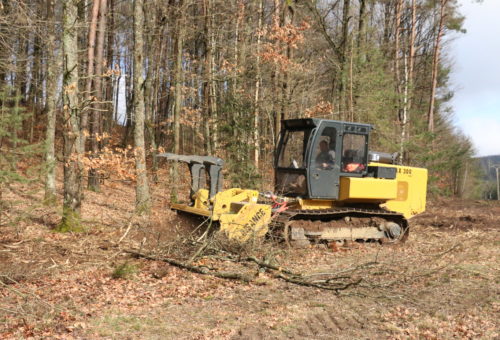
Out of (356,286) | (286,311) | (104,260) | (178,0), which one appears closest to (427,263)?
(356,286)

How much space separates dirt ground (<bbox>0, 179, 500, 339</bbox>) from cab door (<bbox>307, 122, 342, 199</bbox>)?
1.26 metres

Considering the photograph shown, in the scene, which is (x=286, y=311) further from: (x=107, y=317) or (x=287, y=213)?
(x=287, y=213)

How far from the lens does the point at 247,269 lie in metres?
8.17

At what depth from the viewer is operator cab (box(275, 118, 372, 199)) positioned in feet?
33.7

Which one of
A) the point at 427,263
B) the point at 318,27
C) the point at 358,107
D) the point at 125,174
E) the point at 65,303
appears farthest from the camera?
the point at 318,27

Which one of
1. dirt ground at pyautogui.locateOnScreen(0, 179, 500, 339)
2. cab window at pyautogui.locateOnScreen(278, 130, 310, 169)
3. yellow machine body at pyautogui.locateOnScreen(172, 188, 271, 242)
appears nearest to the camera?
dirt ground at pyautogui.locateOnScreen(0, 179, 500, 339)

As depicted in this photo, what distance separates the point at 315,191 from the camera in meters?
10.4

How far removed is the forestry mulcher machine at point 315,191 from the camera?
→ 399 inches

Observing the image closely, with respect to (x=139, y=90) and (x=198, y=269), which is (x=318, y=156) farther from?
(x=139, y=90)

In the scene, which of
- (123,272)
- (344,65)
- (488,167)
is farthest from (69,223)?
(488,167)

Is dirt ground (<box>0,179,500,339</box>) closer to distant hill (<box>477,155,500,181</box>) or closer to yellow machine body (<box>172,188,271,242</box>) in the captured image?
yellow machine body (<box>172,188,271,242</box>)

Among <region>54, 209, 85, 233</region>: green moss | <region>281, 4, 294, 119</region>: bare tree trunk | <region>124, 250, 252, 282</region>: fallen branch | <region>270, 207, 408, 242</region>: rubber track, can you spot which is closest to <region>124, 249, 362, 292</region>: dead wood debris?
<region>124, 250, 252, 282</region>: fallen branch

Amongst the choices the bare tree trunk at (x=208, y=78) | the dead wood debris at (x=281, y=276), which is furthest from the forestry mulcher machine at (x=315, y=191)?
the bare tree trunk at (x=208, y=78)

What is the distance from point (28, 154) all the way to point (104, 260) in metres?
2.18
